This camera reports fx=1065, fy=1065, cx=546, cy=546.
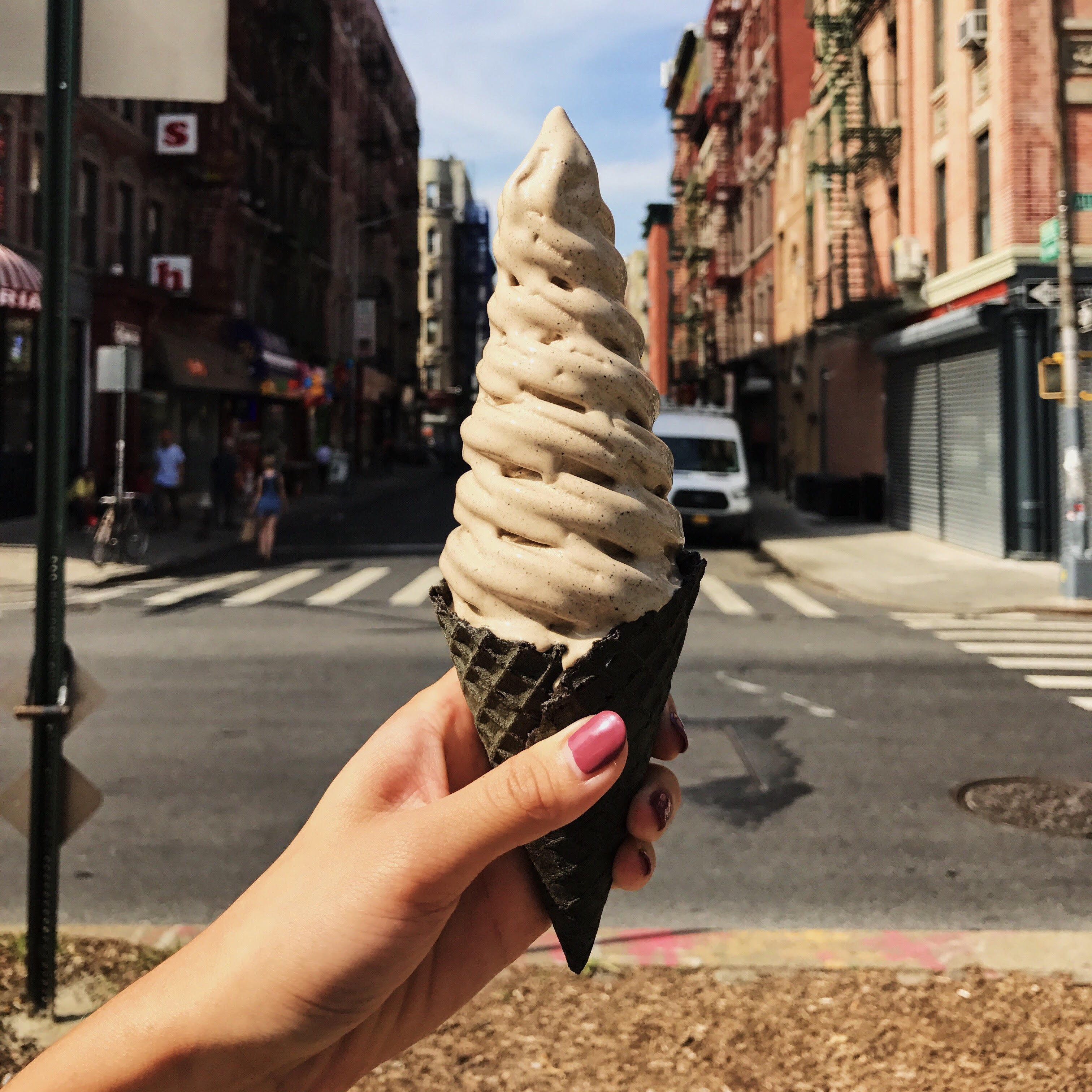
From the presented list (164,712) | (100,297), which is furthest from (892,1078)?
(100,297)

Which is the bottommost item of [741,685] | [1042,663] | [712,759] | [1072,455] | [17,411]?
[712,759]

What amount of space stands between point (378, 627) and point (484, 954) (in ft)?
34.9

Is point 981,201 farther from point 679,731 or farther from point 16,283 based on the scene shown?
point 679,731

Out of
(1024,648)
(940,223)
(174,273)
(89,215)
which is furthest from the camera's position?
(174,273)

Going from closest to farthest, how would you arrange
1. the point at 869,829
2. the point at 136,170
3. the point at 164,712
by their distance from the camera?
1. the point at 869,829
2. the point at 164,712
3. the point at 136,170

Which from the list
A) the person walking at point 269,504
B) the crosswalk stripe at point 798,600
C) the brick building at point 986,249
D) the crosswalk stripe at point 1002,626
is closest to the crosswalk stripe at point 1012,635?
the crosswalk stripe at point 1002,626

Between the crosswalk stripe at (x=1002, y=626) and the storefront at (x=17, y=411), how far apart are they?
18.0 m

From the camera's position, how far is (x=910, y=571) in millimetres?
18188

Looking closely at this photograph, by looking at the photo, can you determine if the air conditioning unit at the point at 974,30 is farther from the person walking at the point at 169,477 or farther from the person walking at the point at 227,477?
the person walking at the point at 227,477

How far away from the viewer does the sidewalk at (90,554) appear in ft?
55.2

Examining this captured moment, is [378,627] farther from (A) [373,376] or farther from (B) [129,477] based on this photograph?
(A) [373,376]

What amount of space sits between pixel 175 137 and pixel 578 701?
31318 millimetres

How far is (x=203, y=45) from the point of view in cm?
382

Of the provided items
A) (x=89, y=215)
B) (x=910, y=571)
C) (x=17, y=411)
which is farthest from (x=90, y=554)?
(x=910, y=571)
